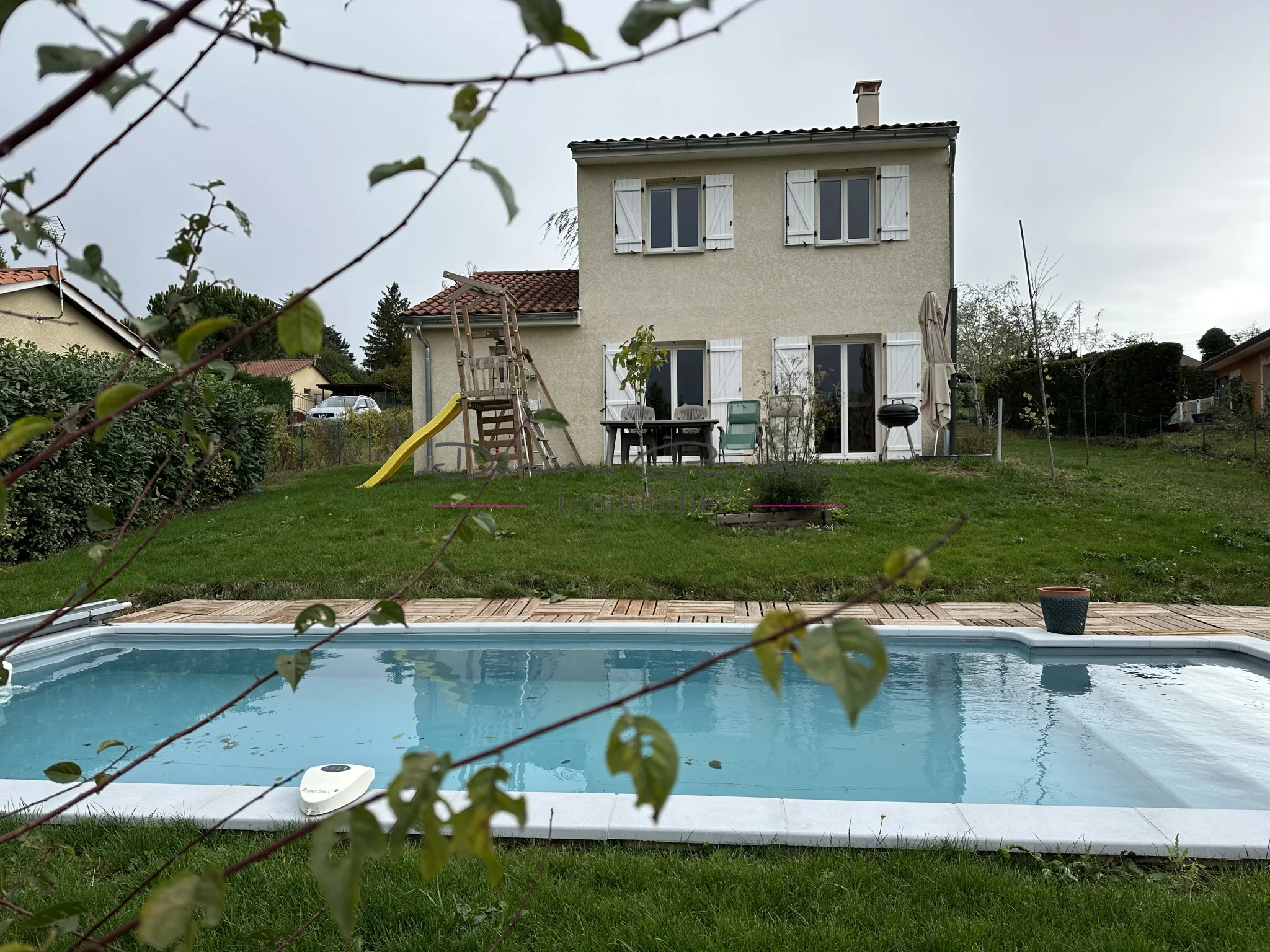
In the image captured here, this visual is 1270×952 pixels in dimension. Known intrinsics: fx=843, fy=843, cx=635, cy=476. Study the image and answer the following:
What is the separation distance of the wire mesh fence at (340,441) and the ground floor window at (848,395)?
816cm

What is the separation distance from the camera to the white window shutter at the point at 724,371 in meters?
13.5

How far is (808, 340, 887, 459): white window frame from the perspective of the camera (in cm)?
1347

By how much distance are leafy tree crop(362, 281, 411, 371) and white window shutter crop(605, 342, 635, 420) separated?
40445mm

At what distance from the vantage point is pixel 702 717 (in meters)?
4.84

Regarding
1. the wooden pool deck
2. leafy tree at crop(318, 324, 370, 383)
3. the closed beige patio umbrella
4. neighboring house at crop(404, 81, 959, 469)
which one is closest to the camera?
the wooden pool deck

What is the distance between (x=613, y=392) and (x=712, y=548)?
6163 millimetres

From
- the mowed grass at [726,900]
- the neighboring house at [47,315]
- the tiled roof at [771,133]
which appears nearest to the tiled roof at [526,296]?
the tiled roof at [771,133]

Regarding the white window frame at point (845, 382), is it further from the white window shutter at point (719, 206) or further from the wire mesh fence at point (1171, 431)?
the white window shutter at point (719, 206)

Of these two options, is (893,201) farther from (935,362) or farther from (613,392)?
(613,392)

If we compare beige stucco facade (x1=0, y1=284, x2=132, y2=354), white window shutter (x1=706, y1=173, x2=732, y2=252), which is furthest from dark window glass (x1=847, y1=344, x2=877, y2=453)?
beige stucco facade (x1=0, y1=284, x2=132, y2=354)

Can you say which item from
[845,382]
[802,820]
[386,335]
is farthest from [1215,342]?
[386,335]

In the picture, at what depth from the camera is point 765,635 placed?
2.15ft

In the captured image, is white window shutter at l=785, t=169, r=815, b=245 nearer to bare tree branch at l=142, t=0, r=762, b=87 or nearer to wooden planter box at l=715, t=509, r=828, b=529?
wooden planter box at l=715, t=509, r=828, b=529

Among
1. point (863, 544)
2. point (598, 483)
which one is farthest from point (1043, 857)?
point (598, 483)
